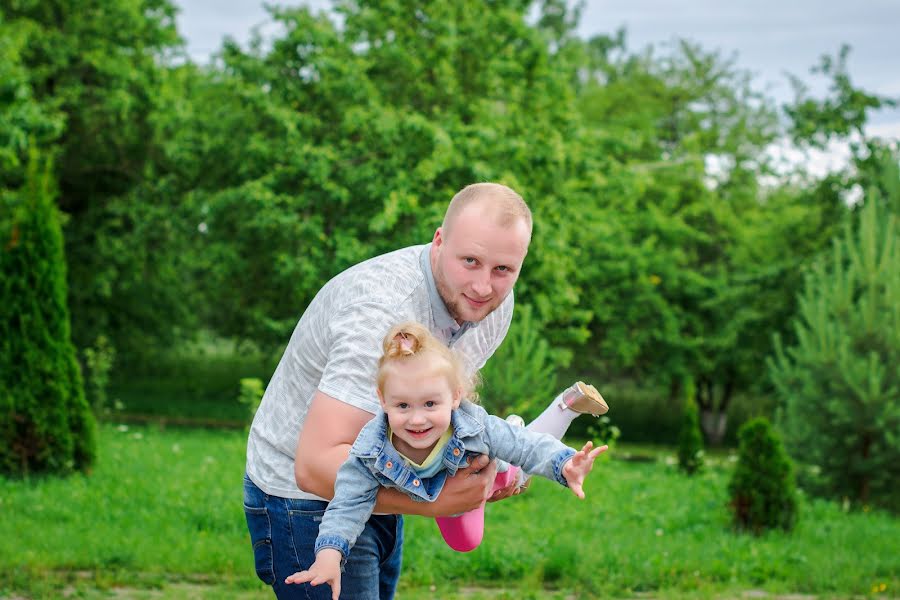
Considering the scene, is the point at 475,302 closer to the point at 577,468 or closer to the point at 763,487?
the point at 577,468

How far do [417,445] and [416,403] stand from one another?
115 mm

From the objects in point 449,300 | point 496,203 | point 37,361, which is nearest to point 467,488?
point 449,300

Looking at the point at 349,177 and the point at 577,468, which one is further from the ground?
the point at 349,177

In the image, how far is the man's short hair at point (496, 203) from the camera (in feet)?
8.04

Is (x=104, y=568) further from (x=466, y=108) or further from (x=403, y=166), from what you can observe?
(x=466, y=108)

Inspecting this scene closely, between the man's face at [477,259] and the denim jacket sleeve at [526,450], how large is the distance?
12.1 inches

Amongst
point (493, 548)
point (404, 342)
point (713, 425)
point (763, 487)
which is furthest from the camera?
point (713, 425)

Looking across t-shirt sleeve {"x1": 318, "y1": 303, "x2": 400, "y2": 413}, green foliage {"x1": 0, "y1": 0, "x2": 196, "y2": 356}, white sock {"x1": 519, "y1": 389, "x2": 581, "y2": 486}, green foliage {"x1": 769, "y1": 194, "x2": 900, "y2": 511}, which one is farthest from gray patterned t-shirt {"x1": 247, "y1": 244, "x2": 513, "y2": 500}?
green foliage {"x1": 0, "y1": 0, "x2": 196, "y2": 356}

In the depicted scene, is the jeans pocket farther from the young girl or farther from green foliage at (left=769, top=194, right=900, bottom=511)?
green foliage at (left=769, top=194, right=900, bottom=511)

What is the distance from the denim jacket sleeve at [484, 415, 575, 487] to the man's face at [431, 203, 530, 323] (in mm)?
308

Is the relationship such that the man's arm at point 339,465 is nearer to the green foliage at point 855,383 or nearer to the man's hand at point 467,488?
the man's hand at point 467,488

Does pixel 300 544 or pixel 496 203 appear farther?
pixel 300 544

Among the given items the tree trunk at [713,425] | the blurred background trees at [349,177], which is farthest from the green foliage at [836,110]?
the tree trunk at [713,425]

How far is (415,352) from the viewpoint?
2383 mm
